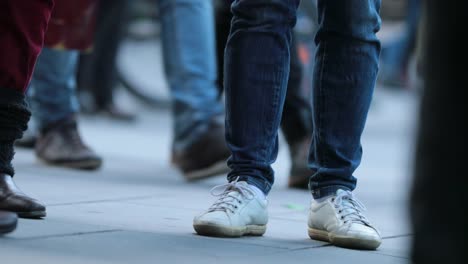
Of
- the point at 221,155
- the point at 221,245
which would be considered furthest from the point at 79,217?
the point at 221,155

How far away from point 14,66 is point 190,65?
1.48m

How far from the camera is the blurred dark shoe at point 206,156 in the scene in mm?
3551

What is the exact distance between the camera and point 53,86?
3.88m

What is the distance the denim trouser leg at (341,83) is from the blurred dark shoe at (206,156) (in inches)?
46.4

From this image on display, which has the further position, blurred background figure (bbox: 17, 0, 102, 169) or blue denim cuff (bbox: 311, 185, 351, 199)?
blurred background figure (bbox: 17, 0, 102, 169)

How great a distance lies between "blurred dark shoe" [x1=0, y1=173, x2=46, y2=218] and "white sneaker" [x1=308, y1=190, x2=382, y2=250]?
629 millimetres

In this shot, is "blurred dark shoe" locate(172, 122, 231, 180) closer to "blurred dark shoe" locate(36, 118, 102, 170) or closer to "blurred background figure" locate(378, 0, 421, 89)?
"blurred dark shoe" locate(36, 118, 102, 170)

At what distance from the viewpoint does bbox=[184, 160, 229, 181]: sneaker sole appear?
3.54m

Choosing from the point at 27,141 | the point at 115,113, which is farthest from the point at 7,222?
the point at 115,113

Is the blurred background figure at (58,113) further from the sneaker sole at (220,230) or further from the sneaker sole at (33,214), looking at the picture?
the sneaker sole at (220,230)

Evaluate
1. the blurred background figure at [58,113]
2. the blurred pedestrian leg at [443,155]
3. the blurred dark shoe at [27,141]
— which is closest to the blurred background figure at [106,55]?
the blurred dark shoe at [27,141]

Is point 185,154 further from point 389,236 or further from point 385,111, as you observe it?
point 385,111

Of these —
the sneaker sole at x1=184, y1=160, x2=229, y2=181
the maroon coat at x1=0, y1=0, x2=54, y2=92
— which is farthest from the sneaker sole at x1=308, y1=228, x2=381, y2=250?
the sneaker sole at x1=184, y1=160, x2=229, y2=181

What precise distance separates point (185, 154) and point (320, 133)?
51.4 inches
